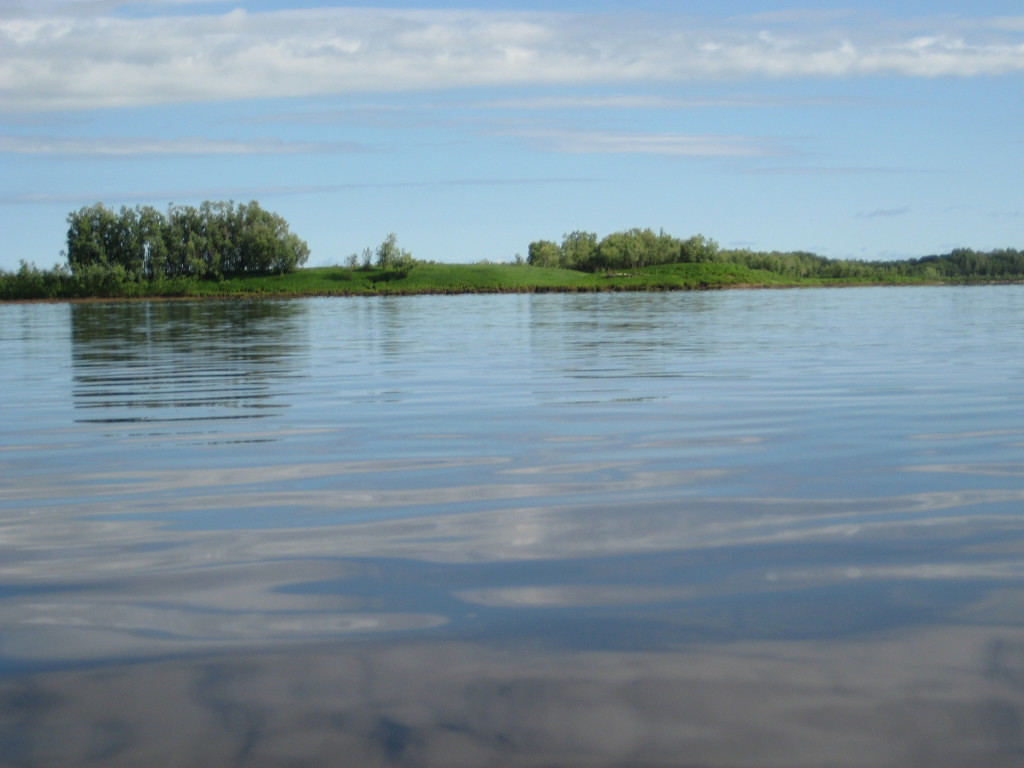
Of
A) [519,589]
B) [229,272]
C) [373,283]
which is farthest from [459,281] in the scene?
[519,589]

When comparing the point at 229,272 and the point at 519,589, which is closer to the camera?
the point at 519,589

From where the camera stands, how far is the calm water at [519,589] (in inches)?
151

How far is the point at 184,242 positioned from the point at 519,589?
7293 inches

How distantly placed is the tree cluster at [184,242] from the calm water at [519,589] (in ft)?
551

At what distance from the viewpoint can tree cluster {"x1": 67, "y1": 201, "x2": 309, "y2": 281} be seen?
173m

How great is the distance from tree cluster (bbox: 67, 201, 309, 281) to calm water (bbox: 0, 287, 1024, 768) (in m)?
168

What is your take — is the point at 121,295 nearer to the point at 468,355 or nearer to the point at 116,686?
the point at 468,355

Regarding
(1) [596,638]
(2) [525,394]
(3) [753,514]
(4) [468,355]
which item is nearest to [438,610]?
(1) [596,638]

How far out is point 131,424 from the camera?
43.1ft

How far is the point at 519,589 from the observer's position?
5574 millimetres

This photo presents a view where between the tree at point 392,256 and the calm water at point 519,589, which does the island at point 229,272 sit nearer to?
the tree at point 392,256

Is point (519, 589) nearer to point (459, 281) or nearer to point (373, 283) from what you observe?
point (459, 281)

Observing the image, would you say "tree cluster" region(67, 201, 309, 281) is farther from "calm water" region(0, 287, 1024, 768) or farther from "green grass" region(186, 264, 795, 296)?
"calm water" region(0, 287, 1024, 768)

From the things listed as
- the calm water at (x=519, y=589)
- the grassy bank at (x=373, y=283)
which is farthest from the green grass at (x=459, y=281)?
the calm water at (x=519, y=589)
